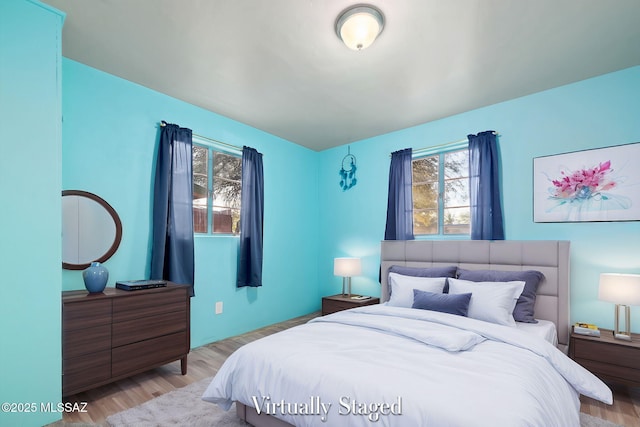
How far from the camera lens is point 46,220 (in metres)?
2.00

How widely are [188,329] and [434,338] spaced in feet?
7.00

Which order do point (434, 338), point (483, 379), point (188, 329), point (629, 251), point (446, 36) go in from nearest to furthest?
point (483, 379) < point (434, 338) < point (446, 36) < point (629, 251) < point (188, 329)

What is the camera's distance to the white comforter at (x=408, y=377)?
1.29m

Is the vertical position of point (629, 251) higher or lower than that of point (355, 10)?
lower

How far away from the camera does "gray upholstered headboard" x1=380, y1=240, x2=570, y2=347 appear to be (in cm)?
279

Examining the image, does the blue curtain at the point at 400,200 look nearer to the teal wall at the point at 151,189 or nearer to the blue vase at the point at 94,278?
the teal wall at the point at 151,189

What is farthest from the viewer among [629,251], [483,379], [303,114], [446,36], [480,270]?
[303,114]

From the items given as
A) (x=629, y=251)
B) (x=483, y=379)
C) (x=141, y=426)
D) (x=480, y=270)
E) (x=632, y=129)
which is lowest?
(x=141, y=426)

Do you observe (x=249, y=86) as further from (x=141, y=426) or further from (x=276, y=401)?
(x=141, y=426)

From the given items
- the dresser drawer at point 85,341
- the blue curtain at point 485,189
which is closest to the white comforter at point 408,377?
the dresser drawer at point 85,341

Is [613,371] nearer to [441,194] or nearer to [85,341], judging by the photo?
[441,194]

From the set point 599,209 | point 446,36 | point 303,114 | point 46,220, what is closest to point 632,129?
point 599,209

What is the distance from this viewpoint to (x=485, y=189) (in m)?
3.33

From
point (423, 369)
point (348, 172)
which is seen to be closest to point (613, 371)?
point (423, 369)
